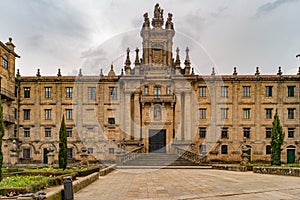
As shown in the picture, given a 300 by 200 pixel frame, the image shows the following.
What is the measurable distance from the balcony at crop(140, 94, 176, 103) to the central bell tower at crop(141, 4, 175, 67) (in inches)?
167

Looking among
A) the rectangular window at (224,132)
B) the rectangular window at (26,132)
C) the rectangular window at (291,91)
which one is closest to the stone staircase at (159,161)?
the rectangular window at (224,132)

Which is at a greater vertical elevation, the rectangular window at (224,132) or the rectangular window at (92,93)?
the rectangular window at (92,93)

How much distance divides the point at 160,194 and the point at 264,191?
4.16 meters

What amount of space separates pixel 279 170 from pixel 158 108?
1042 inches

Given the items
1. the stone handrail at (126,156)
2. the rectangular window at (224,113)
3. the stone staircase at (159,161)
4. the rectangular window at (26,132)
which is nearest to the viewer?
the stone handrail at (126,156)

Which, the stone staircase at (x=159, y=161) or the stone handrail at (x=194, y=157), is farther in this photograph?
the stone handrail at (x=194, y=157)

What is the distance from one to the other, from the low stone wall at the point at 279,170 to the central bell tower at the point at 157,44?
24.9 m

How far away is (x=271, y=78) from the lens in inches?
2019

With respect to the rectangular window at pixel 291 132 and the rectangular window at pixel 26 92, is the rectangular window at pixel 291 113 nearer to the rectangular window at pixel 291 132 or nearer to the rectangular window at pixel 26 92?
the rectangular window at pixel 291 132

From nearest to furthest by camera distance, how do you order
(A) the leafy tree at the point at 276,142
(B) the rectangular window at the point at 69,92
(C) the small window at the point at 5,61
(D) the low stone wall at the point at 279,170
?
(D) the low stone wall at the point at 279,170
(A) the leafy tree at the point at 276,142
(C) the small window at the point at 5,61
(B) the rectangular window at the point at 69,92

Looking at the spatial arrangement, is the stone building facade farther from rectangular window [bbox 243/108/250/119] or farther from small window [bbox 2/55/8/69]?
small window [bbox 2/55/8/69]

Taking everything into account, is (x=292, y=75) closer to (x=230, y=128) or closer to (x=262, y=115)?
(x=262, y=115)

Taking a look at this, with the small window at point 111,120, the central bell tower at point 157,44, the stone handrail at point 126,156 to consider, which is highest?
the central bell tower at point 157,44

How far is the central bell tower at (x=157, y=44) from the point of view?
51531mm
